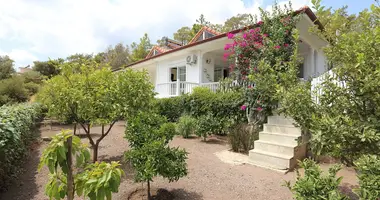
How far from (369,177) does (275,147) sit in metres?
4.10

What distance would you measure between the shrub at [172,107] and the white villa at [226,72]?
85 cm

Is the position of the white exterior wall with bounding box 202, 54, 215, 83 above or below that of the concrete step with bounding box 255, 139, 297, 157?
above

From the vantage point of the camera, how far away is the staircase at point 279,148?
17.1 feet

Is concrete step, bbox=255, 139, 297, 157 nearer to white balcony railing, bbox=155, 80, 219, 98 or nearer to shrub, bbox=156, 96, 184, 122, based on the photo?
white balcony railing, bbox=155, 80, 219, 98

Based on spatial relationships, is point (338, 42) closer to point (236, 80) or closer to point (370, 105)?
point (370, 105)

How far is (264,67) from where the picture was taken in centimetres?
375

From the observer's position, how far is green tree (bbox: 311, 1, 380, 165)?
179 centimetres

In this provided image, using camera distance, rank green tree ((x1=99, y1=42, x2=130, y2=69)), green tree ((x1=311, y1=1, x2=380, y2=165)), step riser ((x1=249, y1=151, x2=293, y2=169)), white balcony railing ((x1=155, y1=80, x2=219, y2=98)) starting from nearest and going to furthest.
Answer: green tree ((x1=311, y1=1, x2=380, y2=165)), step riser ((x1=249, y1=151, x2=293, y2=169)), white balcony railing ((x1=155, y1=80, x2=219, y2=98)), green tree ((x1=99, y1=42, x2=130, y2=69))

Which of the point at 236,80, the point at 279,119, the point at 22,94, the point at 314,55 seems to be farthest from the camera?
the point at 22,94

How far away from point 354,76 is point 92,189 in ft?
8.63

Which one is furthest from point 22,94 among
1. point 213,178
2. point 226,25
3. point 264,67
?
point 226,25

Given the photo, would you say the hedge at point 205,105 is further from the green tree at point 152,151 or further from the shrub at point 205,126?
the green tree at point 152,151

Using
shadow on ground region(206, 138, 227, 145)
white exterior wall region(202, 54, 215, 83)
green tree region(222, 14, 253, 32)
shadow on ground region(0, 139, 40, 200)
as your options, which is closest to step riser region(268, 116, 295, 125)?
shadow on ground region(206, 138, 227, 145)

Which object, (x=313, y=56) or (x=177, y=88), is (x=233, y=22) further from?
(x=177, y=88)
